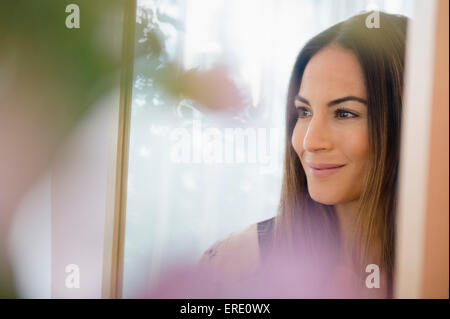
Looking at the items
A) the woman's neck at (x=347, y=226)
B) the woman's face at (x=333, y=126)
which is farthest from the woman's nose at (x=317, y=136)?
the woman's neck at (x=347, y=226)

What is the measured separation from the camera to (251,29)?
1262 millimetres

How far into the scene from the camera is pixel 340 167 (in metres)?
1.19

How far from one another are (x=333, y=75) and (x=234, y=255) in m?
0.68

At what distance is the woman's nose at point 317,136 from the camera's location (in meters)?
1.19

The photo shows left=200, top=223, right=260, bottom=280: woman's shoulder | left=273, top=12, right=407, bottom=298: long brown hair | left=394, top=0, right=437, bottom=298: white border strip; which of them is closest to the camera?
left=394, top=0, right=437, bottom=298: white border strip

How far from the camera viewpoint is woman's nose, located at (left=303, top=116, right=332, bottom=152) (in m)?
1.19

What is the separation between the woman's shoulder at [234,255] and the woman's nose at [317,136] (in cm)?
32

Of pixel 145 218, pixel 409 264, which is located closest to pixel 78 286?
pixel 145 218

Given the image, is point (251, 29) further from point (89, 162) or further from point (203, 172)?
point (89, 162)
